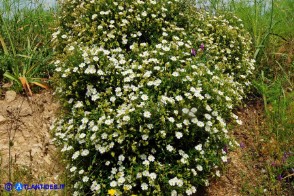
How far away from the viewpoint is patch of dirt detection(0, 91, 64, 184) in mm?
3887

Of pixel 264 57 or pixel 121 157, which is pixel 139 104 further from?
pixel 264 57

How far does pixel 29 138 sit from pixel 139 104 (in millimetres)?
1381

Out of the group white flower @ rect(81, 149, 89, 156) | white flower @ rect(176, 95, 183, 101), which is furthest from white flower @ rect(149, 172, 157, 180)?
white flower @ rect(176, 95, 183, 101)

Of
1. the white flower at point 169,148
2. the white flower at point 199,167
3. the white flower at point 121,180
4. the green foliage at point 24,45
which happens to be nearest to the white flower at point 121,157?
the white flower at point 121,180

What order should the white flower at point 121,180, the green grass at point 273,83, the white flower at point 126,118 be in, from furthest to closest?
the green grass at point 273,83 → the white flower at point 126,118 → the white flower at point 121,180

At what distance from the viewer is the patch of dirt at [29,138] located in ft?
12.8

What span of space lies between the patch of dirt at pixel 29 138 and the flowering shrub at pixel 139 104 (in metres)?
0.24

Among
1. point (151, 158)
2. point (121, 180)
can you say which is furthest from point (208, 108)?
point (121, 180)

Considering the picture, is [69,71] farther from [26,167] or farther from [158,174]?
[158,174]

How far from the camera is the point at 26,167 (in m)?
3.81

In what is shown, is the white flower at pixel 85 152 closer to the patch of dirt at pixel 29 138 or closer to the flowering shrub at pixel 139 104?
the flowering shrub at pixel 139 104

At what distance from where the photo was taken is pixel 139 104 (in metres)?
3.81

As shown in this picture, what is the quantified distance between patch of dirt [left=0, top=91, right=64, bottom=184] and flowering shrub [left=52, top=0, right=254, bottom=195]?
240mm

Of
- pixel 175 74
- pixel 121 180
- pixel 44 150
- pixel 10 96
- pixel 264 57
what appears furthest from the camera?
pixel 264 57
